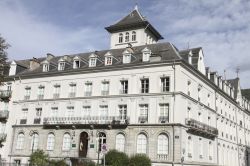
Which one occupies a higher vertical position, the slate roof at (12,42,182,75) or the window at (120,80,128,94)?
the slate roof at (12,42,182,75)

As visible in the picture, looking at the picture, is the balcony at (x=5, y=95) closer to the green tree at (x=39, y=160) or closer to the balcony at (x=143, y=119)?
the green tree at (x=39, y=160)

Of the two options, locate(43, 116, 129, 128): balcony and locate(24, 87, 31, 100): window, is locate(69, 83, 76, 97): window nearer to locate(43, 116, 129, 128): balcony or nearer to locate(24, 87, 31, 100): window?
locate(43, 116, 129, 128): balcony

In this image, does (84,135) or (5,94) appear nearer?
(84,135)

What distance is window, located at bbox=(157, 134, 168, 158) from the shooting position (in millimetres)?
38656

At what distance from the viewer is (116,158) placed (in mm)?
37125

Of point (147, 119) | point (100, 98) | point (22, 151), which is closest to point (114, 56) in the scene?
point (100, 98)

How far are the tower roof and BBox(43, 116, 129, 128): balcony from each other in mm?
18435

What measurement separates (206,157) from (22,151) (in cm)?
2391

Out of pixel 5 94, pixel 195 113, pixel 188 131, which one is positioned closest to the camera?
pixel 188 131

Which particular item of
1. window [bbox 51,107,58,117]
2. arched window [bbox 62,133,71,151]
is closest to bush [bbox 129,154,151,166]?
arched window [bbox 62,133,71,151]

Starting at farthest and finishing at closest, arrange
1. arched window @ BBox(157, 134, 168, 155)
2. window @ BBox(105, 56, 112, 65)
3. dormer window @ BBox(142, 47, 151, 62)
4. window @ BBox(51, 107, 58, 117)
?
window @ BBox(51, 107, 58, 117) < window @ BBox(105, 56, 112, 65) < dormer window @ BBox(142, 47, 151, 62) < arched window @ BBox(157, 134, 168, 155)

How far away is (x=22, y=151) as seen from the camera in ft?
155

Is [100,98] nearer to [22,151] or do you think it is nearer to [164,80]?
[164,80]

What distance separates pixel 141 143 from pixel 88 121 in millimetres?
7352
